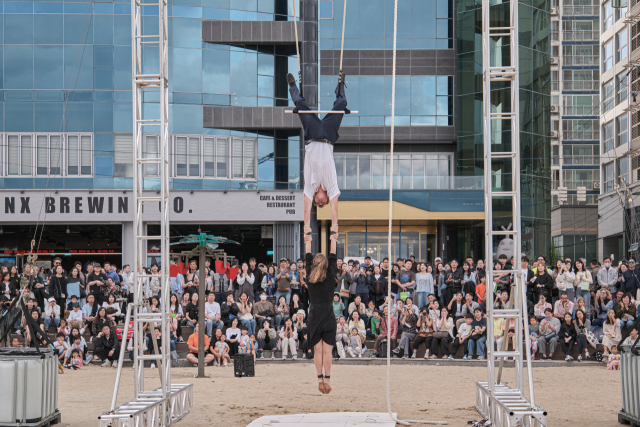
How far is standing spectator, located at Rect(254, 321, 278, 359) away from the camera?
1661 cm

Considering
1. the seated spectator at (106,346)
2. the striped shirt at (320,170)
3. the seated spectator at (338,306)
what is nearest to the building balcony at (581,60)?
the seated spectator at (338,306)

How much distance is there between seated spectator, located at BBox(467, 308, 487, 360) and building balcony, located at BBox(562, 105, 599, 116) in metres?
45.7

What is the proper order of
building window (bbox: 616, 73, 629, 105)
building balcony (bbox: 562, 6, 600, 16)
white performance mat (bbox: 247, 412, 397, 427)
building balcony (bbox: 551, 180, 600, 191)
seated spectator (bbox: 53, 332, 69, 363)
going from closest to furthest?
white performance mat (bbox: 247, 412, 397, 427) → seated spectator (bbox: 53, 332, 69, 363) → building window (bbox: 616, 73, 629, 105) → building balcony (bbox: 562, 6, 600, 16) → building balcony (bbox: 551, 180, 600, 191)

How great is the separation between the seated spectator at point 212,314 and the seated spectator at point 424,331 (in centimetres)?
423

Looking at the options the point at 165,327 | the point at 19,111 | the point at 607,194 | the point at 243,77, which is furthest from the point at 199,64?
the point at 607,194

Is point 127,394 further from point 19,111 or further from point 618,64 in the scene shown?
point 618,64

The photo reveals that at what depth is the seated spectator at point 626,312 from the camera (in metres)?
15.1

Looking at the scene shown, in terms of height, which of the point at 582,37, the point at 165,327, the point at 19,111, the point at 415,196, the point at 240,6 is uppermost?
the point at 582,37

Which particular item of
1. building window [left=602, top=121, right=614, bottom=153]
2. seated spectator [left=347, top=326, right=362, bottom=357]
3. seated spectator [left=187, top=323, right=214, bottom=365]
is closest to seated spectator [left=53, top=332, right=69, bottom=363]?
seated spectator [left=187, top=323, right=214, bottom=365]

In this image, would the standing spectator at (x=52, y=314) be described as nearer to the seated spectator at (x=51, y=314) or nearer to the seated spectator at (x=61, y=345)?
the seated spectator at (x=51, y=314)

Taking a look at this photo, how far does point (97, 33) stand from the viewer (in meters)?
26.3

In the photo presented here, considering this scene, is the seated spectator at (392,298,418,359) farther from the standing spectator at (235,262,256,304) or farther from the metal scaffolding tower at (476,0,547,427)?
the metal scaffolding tower at (476,0,547,427)

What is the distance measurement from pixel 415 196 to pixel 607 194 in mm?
16713

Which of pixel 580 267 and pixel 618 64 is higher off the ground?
pixel 618 64
